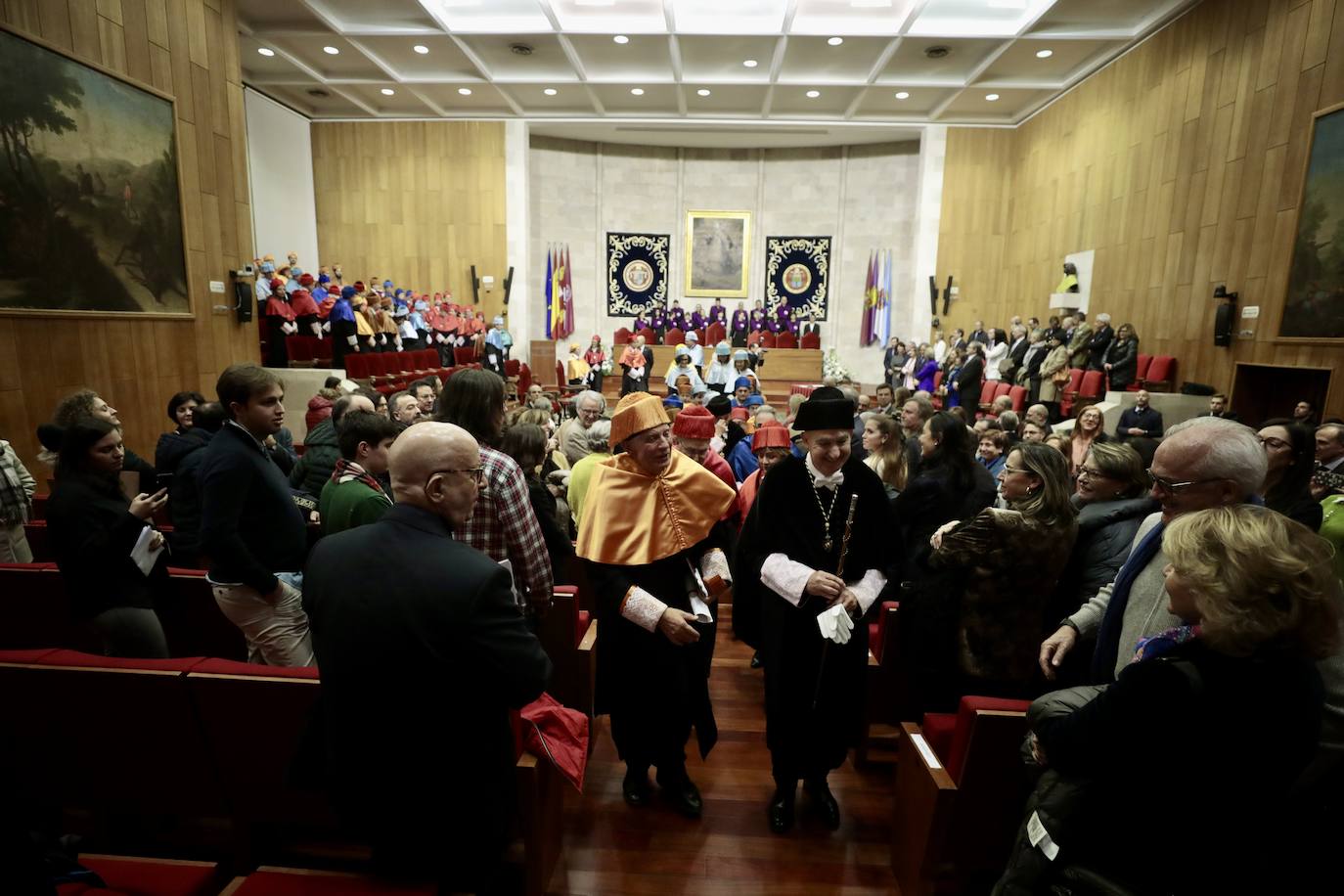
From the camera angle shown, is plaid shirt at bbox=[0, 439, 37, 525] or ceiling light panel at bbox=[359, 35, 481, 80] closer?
plaid shirt at bbox=[0, 439, 37, 525]

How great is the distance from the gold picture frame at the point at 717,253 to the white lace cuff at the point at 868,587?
1518cm

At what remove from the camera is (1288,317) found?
23.4 feet

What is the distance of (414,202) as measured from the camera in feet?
47.4

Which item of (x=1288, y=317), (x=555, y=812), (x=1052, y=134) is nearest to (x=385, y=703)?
(x=555, y=812)

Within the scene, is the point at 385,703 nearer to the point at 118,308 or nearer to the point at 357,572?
the point at 357,572

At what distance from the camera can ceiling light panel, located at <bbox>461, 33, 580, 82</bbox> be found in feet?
35.1

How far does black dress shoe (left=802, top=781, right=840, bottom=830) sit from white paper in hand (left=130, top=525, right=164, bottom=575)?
2.56m

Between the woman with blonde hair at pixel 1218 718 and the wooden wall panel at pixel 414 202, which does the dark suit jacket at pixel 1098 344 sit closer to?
the woman with blonde hair at pixel 1218 718

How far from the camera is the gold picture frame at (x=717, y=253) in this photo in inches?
657

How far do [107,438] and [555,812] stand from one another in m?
2.03

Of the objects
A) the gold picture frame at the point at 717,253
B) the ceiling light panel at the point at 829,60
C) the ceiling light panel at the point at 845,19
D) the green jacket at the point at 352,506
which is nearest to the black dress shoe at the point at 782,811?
the green jacket at the point at 352,506

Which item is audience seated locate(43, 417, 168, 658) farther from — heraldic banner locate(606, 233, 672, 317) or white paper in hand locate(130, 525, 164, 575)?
heraldic banner locate(606, 233, 672, 317)

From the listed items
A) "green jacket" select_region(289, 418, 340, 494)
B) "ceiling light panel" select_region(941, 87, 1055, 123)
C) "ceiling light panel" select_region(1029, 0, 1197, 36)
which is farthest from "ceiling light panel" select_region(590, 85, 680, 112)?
"green jacket" select_region(289, 418, 340, 494)

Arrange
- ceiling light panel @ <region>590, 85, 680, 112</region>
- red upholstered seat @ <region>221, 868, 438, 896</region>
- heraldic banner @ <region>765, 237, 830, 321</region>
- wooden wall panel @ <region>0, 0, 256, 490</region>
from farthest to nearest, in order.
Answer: heraldic banner @ <region>765, 237, 830, 321</region>
ceiling light panel @ <region>590, 85, 680, 112</region>
wooden wall panel @ <region>0, 0, 256, 490</region>
red upholstered seat @ <region>221, 868, 438, 896</region>
